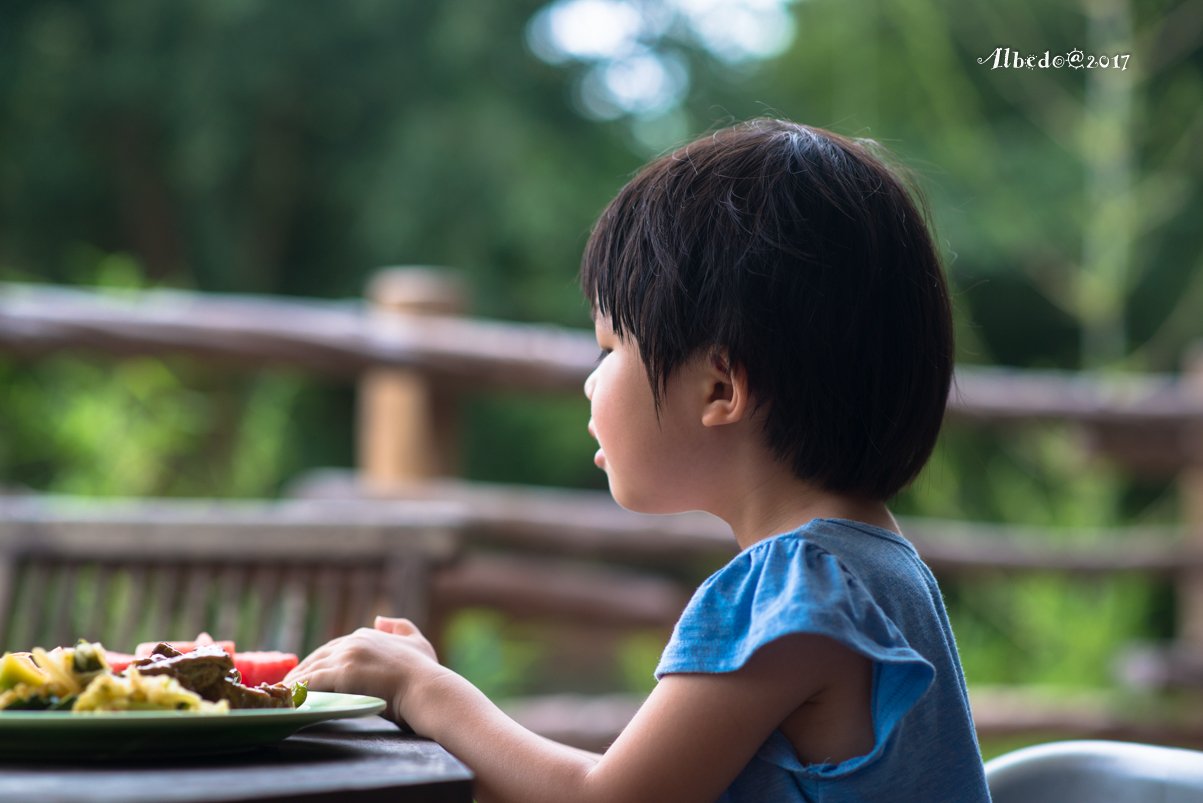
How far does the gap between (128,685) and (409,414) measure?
194 centimetres

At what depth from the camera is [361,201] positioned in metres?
5.92

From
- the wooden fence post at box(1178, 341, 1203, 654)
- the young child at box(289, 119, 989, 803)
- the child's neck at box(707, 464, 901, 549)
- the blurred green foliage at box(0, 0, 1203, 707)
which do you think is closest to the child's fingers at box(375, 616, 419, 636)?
the young child at box(289, 119, 989, 803)

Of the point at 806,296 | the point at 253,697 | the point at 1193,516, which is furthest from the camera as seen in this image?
the point at 1193,516

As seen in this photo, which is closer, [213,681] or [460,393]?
[213,681]

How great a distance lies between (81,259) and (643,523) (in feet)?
14.5

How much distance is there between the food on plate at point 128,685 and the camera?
53 cm

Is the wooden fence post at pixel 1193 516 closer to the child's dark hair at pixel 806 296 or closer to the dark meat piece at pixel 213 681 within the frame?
the child's dark hair at pixel 806 296

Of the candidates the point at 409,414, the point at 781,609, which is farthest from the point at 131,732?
the point at 409,414

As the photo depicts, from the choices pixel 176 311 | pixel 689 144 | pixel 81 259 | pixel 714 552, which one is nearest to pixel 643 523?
Answer: pixel 714 552

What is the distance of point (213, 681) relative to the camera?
581mm

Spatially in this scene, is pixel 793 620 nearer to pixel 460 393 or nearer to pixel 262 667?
pixel 262 667

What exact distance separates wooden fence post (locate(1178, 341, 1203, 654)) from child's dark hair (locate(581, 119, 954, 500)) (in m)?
2.66

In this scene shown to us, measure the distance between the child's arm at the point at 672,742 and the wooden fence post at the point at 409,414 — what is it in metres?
1.80

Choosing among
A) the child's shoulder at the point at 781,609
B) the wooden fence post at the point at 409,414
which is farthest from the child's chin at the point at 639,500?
the wooden fence post at the point at 409,414
